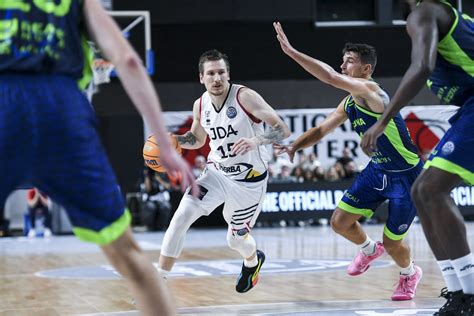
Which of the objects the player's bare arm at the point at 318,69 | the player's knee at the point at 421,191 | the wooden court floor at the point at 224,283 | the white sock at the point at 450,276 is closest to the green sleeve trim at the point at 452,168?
the player's knee at the point at 421,191

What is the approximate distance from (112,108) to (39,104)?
19.2 metres

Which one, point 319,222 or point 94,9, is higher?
point 94,9

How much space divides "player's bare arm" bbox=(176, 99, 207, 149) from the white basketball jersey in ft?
0.41

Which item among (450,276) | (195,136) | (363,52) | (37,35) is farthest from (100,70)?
(37,35)

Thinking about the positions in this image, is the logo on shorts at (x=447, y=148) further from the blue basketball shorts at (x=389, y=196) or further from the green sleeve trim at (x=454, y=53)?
the blue basketball shorts at (x=389, y=196)

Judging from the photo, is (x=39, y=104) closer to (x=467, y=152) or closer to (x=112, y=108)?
(x=467, y=152)

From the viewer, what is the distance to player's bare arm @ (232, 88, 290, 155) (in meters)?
6.61

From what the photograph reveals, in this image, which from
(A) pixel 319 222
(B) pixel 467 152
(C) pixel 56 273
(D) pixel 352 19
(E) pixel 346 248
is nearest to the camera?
(B) pixel 467 152

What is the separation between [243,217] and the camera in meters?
7.31

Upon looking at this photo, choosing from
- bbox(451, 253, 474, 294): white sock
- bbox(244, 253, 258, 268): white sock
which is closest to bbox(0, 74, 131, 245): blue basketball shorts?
bbox(451, 253, 474, 294): white sock

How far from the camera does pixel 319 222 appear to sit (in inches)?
765

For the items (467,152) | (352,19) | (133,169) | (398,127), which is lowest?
(133,169)

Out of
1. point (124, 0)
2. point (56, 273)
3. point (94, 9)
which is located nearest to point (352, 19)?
point (124, 0)

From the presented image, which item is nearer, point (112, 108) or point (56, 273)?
point (56, 273)
